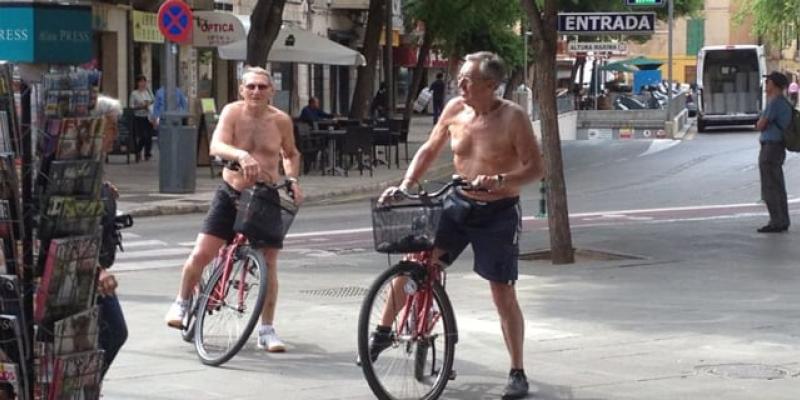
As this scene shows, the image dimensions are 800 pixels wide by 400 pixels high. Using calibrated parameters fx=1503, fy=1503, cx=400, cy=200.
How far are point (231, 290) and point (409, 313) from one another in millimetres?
1732

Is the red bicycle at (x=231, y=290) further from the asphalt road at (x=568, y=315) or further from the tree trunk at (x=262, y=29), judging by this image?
the tree trunk at (x=262, y=29)

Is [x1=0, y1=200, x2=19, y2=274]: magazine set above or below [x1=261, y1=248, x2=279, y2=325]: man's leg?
above

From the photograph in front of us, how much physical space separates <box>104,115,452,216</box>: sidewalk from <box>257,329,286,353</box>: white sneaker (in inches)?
431

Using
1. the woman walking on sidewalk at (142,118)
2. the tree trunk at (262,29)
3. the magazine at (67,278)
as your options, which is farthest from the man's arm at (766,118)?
the woman walking on sidewalk at (142,118)

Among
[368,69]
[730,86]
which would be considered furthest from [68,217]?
[730,86]

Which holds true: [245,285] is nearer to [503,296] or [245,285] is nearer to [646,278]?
[503,296]

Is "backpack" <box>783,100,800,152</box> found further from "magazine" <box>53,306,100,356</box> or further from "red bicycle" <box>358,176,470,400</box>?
"magazine" <box>53,306,100,356</box>

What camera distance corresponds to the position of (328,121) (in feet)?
91.0

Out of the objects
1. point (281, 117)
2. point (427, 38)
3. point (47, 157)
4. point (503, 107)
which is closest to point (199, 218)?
point (281, 117)

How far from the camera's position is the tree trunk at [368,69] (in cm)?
3266

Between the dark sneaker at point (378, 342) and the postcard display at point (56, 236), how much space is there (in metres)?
2.31

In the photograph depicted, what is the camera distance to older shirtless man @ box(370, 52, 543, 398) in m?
7.94

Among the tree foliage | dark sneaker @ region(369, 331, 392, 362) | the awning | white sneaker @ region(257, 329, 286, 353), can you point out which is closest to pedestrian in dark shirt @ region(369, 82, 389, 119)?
the awning

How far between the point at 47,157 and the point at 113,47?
28.3 meters
